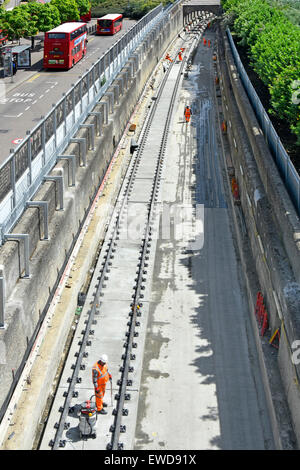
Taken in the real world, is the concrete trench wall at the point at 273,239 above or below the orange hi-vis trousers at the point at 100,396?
above

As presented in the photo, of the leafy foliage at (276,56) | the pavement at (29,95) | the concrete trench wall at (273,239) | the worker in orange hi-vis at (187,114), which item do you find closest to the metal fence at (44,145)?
the pavement at (29,95)

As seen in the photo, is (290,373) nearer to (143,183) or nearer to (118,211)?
(118,211)

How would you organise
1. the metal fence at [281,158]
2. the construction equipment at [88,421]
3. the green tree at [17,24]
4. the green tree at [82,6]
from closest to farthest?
the construction equipment at [88,421] < the metal fence at [281,158] < the green tree at [17,24] < the green tree at [82,6]

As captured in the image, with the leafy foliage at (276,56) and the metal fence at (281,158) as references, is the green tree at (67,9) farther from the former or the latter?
the metal fence at (281,158)


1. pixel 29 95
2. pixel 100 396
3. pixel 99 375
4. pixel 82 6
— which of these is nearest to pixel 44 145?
pixel 99 375

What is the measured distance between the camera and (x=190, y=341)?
53.8 feet

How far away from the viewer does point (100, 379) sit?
13.2 meters

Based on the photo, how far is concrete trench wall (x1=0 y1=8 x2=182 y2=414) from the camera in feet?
43.2

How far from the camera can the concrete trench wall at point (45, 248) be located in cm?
1318

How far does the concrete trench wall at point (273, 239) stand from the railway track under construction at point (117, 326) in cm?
290
